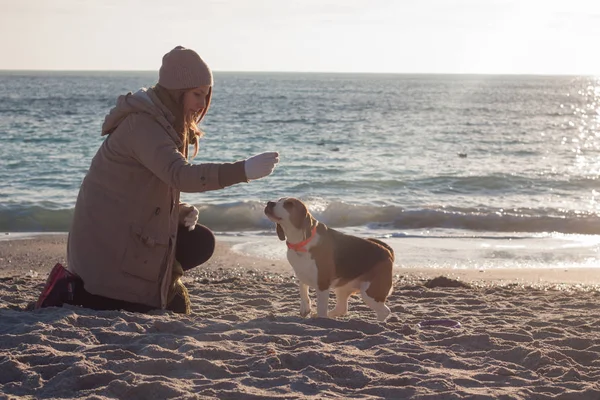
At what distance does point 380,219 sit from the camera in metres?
13.7

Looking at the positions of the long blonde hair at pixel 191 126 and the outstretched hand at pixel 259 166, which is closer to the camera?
the outstretched hand at pixel 259 166

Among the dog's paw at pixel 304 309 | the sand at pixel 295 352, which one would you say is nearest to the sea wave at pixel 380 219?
the sand at pixel 295 352

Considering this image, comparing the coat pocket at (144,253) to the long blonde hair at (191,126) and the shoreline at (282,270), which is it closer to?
the long blonde hair at (191,126)

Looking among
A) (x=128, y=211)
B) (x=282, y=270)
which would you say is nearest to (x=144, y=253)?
(x=128, y=211)

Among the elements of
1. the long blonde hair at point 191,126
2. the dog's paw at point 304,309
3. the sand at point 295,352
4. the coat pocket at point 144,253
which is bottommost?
the dog's paw at point 304,309

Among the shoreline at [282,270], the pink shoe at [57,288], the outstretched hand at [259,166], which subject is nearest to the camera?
the outstretched hand at [259,166]

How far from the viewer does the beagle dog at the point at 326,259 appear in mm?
5801

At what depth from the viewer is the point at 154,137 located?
518 centimetres

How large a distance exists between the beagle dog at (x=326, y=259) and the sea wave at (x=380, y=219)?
6864mm

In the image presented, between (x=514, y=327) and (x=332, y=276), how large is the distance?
1.36 metres

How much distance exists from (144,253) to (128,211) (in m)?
0.31

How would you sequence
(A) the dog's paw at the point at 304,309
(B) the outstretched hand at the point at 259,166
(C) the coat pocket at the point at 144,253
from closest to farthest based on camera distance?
(B) the outstretched hand at the point at 259,166
(C) the coat pocket at the point at 144,253
(A) the dog's paw at the point at 304,309

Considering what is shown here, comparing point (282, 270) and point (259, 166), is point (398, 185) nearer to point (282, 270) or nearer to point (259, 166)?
point (282, 270)

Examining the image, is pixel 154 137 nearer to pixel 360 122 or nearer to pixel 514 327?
pixel 514 327
